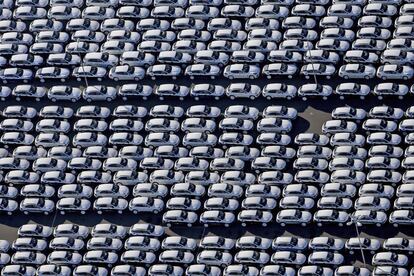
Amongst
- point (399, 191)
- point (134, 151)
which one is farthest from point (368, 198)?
point (134, 151)

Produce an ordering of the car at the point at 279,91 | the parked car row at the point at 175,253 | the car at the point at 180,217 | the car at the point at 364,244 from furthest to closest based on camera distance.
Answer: the car at the point at 279,91
the car at the point at 180,217
the car at the point at 364,244
the parked car row at the point at 175,253

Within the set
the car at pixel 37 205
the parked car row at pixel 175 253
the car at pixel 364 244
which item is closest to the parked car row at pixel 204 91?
the car at pixel 37 205

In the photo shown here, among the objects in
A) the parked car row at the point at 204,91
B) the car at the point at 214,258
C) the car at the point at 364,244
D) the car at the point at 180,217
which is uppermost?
the parked car row at the point at 204,91

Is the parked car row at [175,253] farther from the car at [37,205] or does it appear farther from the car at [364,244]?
the car at [37,205]

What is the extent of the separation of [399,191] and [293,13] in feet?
71.9

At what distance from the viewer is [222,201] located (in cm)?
14062

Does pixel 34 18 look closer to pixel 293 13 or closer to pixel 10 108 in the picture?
pixel 10 108

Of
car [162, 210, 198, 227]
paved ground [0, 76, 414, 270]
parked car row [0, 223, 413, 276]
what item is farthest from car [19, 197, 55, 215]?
car [162, 210, 198, 227]

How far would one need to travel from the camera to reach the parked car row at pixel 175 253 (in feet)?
447

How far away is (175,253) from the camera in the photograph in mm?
138750

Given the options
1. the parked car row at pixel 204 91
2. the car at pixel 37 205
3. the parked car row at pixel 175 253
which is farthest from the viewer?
the parked car row at pixel 204 91

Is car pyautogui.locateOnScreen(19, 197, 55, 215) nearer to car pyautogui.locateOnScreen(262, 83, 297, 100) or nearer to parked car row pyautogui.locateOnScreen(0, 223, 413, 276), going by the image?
parked car row pyautogui.locateOnScreen(0, 223, 413, 276)

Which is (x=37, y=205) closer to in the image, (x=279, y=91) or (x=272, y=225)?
(x=272, y=225)

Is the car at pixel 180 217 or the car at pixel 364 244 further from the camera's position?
the car at pixel 180 217
